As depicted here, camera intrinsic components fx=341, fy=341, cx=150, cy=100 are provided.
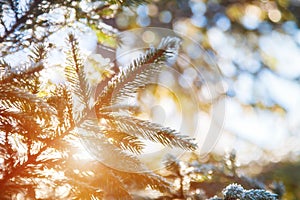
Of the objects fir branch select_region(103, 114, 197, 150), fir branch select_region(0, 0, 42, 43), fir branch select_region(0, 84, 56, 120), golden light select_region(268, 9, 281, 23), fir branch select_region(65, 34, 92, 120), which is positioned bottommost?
fir branch select_region(0, 84, 56, 120)

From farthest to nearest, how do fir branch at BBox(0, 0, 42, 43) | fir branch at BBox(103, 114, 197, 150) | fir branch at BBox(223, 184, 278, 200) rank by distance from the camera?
fir branch at BBox(0, 0, 42, 43)
fir branch at BBox(223, 184, 278, 200)
fir branch at BBox(103, 114, 197, 150)

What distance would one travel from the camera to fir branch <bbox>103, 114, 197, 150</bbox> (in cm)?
91

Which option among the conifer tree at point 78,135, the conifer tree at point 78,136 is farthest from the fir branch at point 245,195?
the conifer tree at point 78,136

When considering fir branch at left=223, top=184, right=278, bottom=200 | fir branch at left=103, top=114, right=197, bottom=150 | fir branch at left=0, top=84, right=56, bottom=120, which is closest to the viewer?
fir branch at left=0, top=84, right=56, bottom=120

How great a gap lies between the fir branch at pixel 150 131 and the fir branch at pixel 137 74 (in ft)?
0.18

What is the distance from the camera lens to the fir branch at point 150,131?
→ 2.98ft

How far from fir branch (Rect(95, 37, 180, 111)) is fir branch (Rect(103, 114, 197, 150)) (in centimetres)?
5

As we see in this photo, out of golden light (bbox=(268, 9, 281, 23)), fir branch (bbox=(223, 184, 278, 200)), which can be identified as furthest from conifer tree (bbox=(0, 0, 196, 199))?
golden light (bbox=(268, 9, 281, 23))

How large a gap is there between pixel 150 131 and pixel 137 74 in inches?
6.4

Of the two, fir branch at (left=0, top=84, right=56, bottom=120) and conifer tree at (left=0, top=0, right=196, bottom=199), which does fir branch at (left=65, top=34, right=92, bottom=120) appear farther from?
fir branch at (left=0, top=84, right=56, bottom=120)

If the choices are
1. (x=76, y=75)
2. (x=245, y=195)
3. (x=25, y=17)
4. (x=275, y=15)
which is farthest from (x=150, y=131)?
(x=275, y=15)

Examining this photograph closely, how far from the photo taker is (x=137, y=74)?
0.95 metres

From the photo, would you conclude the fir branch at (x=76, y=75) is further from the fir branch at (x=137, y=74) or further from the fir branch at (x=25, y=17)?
the fir branch at (x=25, y=17)

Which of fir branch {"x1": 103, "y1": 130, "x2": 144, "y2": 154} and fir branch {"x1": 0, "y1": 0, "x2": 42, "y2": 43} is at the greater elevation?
fir branch {"x1": 0, "y1": 0, "x2": 42, "y2": 43}
